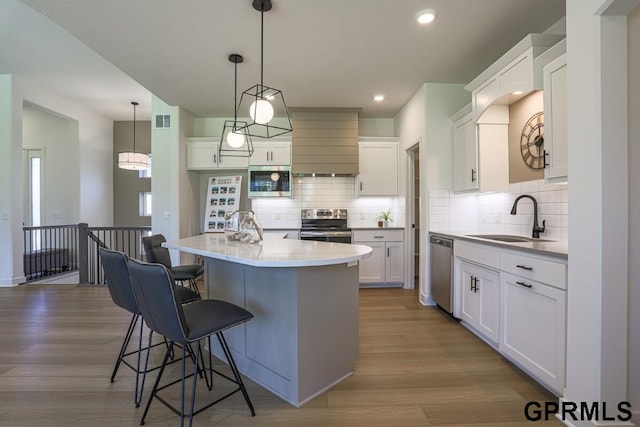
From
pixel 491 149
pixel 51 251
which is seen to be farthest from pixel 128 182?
pixel 491 149

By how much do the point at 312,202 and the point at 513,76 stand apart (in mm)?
3254

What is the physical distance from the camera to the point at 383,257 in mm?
4637

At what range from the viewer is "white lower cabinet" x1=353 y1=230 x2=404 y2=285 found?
462cm

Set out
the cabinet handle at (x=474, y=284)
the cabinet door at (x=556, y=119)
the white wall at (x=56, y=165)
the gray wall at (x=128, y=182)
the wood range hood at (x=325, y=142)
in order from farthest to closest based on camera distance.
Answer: the gray wall at (x=128, y=182) → the white wall at (x=56, y=165) → the wood range hood at (x=325, y=142) → the cabinet handle at (x=474, y=284) → the cabinet door at (x=556, y=119)

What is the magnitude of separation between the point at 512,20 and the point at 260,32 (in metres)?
2.12

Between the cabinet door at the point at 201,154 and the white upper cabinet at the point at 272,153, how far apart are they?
63cm

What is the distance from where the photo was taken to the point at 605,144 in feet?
5.00

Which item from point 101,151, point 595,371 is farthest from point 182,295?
point 101,151

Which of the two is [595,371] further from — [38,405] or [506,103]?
[38,405]

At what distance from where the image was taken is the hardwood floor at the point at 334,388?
177cm

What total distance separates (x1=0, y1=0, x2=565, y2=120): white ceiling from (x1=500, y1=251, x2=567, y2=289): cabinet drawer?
1916 millimetres

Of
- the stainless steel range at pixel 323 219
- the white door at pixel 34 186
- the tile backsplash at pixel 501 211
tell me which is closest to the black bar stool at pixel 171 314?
the tile backsplash at pixel 501 211

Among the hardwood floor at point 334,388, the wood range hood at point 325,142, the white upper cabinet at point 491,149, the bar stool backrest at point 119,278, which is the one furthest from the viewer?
the wood range hood at point 325,142

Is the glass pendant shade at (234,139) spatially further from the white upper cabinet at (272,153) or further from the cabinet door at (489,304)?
the cabinet door at (489,304)
